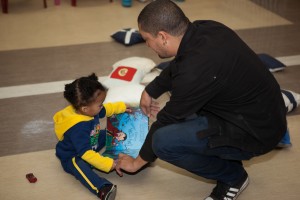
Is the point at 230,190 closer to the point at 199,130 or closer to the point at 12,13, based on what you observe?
the point at 199,130

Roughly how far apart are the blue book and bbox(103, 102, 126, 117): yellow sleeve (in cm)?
2

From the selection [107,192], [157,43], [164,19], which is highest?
[164,19]

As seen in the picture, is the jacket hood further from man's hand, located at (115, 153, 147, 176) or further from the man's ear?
the man's ear

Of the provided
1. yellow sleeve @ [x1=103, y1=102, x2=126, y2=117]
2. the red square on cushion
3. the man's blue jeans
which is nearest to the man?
the man's blue jeans

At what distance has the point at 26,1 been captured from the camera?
450 cm

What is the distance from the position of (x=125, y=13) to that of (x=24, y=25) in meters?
0.96

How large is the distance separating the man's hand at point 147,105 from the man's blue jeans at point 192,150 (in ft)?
1.13

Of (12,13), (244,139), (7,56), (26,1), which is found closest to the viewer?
(244,139)

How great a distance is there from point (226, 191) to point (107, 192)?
19.9 inches

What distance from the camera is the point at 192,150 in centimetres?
177

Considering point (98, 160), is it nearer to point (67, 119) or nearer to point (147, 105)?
point (67, 119)

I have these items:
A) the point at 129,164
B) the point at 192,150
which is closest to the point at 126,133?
the point at 129,164

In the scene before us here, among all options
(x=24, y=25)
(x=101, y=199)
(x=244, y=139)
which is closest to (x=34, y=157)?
(x=101, y=199)

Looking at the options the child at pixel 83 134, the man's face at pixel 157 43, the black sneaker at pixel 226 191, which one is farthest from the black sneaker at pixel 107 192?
the man's face at pixel 157 43
